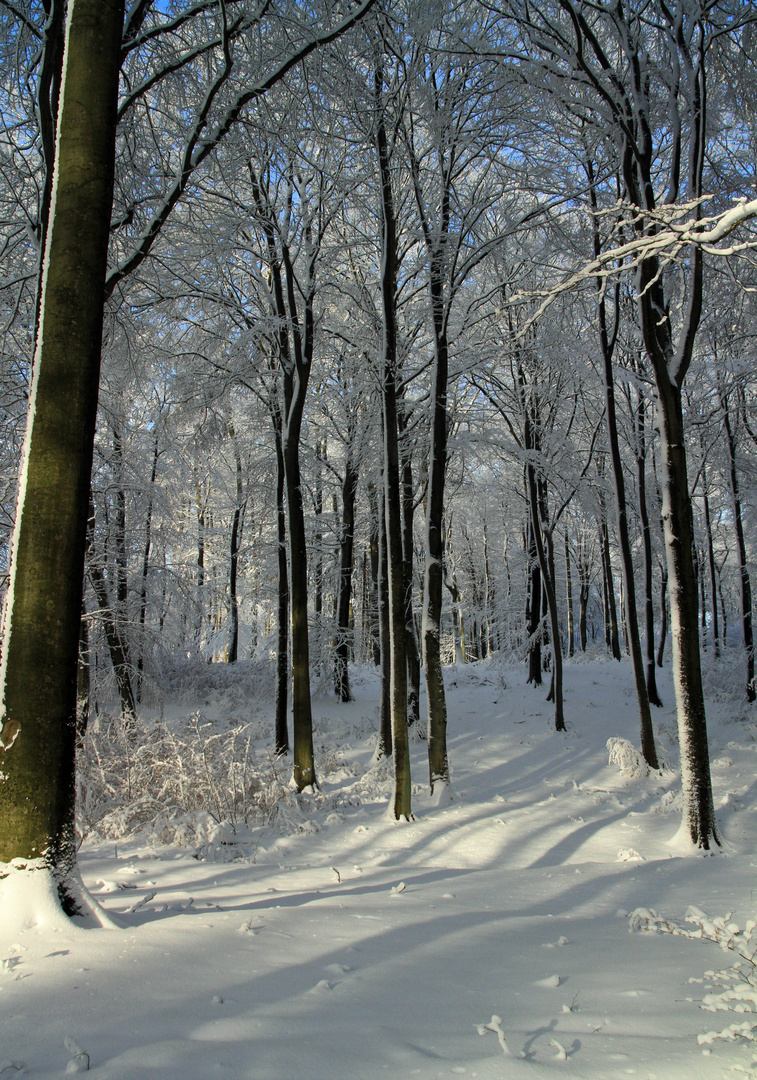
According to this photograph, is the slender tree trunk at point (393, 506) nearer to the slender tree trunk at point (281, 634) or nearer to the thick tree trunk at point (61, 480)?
the slender tree trunk at point (281, 634)

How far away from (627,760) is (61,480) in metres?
10.1

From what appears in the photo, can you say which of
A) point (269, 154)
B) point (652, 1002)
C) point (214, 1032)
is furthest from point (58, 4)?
point (652, 1002)

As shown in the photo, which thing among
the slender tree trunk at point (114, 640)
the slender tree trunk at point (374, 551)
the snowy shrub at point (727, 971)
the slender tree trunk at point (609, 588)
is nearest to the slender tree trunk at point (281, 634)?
the slender tree trunk at point (114, 640)

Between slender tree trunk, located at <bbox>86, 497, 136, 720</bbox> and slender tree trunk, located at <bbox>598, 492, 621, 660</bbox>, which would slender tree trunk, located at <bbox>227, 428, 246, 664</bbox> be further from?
slender tree trunk, located at <bbox>598, 492, 621, 660</bbox>

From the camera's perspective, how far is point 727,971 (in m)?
2.80

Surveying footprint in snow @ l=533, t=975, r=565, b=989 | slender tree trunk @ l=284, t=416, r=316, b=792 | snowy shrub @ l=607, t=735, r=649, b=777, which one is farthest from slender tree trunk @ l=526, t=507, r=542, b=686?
footprint in snow @ l=533, t=975, r=565, b=989

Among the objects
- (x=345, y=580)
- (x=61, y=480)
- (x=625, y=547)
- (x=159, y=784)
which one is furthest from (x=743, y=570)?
(x=61, y=480)

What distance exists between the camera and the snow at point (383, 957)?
6.28 ft

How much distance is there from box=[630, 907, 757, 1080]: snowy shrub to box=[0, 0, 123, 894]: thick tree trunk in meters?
2.84

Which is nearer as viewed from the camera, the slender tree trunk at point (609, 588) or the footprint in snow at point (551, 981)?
the footprint in snow at point (551, 981)

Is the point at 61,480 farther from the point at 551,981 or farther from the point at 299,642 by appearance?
the point at 299,642

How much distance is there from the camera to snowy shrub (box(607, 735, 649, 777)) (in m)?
10.1

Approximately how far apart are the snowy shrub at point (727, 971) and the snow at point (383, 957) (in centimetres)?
2

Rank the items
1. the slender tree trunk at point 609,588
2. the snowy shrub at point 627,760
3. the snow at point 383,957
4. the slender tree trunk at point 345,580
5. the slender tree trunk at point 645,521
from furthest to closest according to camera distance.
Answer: the slender tree trunk at point 609,588 < the slender tree trunk at point 345,580 < the slender tree trunk at point 645,521 < the snowy shrub at point 627,760 < the snow at point 383,957
